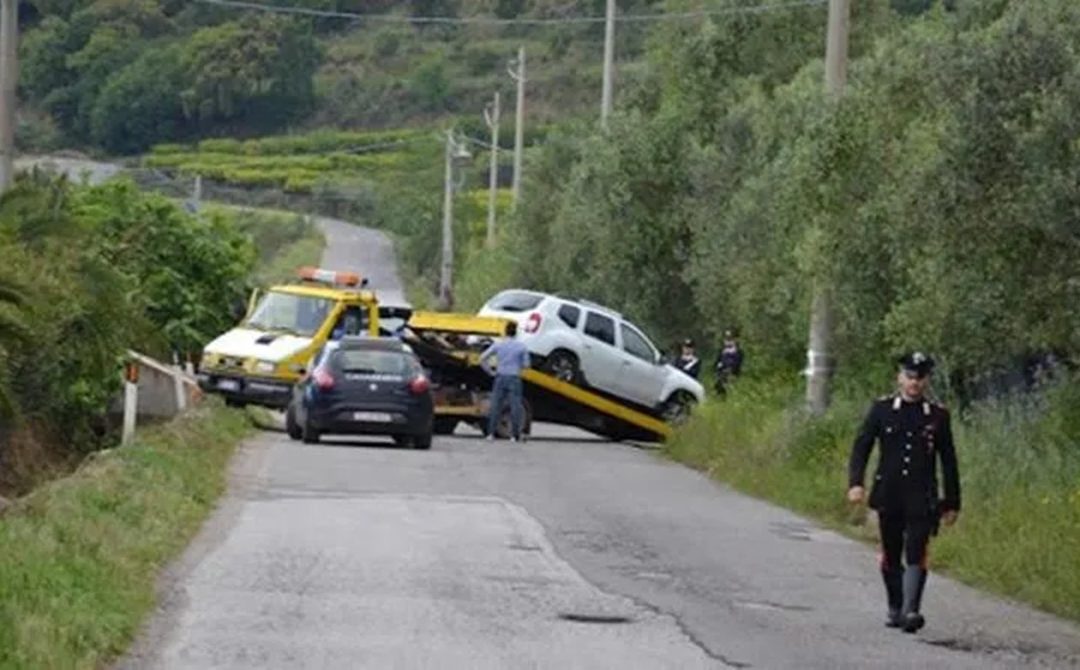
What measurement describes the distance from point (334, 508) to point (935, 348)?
5.64m

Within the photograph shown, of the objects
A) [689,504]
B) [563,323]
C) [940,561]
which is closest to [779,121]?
[563,323]

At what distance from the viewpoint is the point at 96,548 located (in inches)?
691

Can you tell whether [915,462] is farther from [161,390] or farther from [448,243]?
[448,243]

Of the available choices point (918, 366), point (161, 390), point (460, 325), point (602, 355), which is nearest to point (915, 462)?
point (918, 366)

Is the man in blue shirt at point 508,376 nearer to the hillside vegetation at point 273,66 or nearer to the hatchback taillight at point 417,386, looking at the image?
the hatchback taillight at point 417,386

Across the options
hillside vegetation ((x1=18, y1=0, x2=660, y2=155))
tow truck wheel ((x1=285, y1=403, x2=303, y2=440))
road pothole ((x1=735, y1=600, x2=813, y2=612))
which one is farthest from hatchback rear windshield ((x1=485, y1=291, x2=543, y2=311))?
Answer: hillside vegetation ((x1=18, y1=0, x2=660, y2=155))

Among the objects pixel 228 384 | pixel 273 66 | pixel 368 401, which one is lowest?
pixel 228 384

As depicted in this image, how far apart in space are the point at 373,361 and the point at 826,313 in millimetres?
Answer: 8251

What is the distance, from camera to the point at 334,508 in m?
24.0

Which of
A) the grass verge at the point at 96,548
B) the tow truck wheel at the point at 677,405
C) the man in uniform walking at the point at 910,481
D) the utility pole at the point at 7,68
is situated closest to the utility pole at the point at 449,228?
the tow truck wheel at the point at 677,405

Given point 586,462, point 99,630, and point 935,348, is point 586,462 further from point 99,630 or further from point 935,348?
Answer: point 99,630

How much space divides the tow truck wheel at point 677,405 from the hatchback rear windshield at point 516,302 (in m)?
2.69

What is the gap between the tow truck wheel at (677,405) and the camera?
4200 cm

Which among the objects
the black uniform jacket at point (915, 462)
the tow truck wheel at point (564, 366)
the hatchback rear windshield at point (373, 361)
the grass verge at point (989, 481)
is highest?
the black uniform jacket at point (915, 462)
